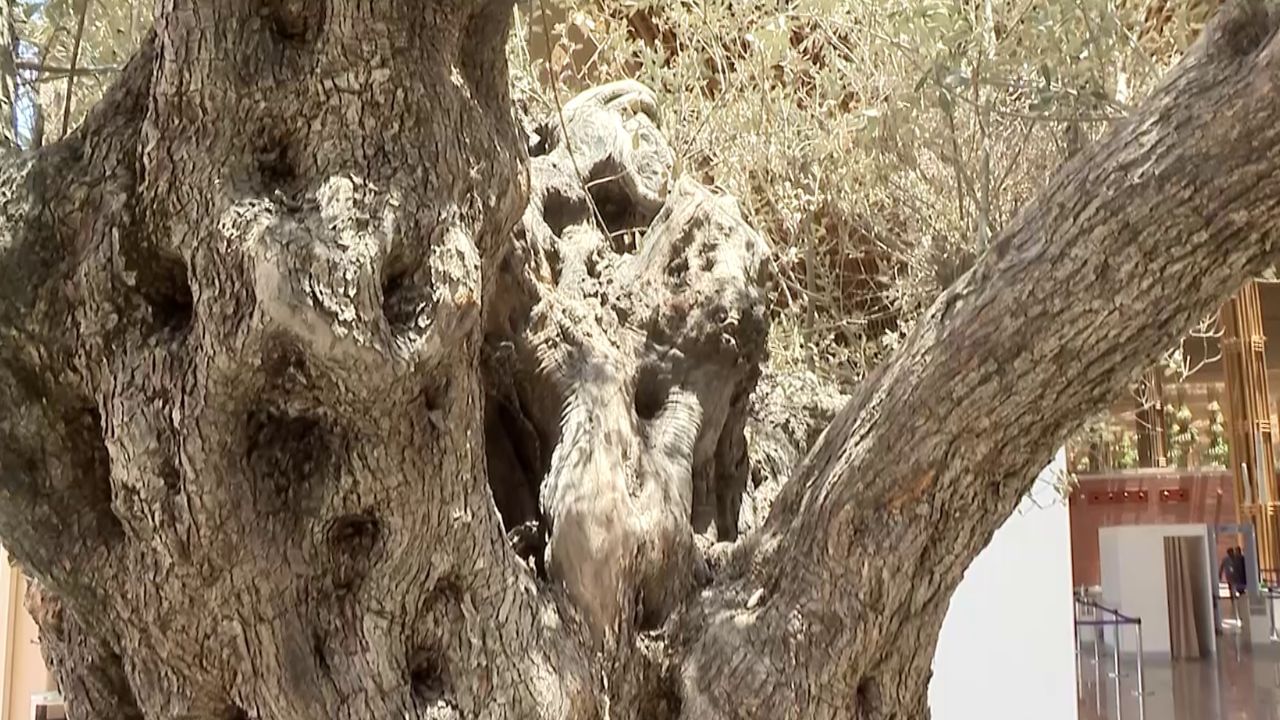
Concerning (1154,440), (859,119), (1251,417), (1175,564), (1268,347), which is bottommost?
(1175,564)

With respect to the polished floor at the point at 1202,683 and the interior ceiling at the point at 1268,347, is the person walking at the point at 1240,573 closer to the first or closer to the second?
the polished floor at the point at 1202,683

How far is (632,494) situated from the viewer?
6.52 feet

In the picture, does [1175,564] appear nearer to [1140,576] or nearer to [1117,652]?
[1140,576]

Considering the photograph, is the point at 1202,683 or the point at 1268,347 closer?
the point at 1202,683

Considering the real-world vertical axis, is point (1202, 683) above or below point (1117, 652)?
below

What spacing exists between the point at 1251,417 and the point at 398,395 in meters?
13.4

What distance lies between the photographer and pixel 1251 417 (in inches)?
500

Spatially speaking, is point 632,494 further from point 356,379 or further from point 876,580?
point 356,379

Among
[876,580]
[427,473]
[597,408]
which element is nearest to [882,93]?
[597,408]

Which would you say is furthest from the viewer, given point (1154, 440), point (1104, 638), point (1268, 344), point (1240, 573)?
point (1268, 344)

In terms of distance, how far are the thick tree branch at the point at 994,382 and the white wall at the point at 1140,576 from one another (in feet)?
21.6

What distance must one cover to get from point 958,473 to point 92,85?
7.34ft

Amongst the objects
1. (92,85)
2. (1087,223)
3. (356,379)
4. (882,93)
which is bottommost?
(356,379)

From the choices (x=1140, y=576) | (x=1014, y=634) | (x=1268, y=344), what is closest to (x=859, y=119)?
(x=1014, y=634)
